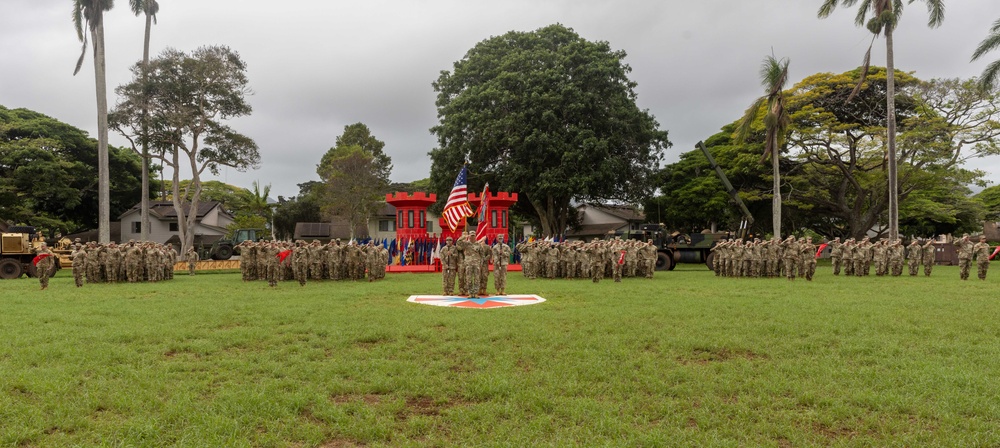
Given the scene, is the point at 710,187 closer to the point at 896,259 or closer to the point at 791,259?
the point at 896,259

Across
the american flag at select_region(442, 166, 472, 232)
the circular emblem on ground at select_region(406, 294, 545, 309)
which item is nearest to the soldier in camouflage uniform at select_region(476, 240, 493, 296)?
the circular emblem on ground at select_region(406, 294, 545, 309)

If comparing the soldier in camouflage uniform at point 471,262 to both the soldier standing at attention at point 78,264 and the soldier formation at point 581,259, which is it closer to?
the soldier formation at point 581,259

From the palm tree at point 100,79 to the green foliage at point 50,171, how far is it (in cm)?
681

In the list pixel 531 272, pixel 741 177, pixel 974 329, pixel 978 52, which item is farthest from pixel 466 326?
pixel 741 177

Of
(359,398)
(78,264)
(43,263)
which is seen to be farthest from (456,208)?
(359,398)

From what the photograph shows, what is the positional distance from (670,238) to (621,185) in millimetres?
8217

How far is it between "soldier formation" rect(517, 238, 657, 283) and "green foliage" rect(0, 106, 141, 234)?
83.3 feet

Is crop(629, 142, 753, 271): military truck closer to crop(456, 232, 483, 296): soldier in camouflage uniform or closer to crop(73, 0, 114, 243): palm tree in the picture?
crop(456, 232, 483, 296): soldier in camouflage uniform

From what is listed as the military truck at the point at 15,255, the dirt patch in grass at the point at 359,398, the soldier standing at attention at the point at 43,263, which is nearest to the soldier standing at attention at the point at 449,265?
the dirt patch in grass at the point at 359,398

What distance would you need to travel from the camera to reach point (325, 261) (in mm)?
17656

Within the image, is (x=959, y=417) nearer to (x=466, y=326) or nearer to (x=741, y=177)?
(x=466, y=326)

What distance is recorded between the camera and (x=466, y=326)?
8383 millimetres

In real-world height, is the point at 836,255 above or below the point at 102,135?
below

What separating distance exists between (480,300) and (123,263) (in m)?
11.0
